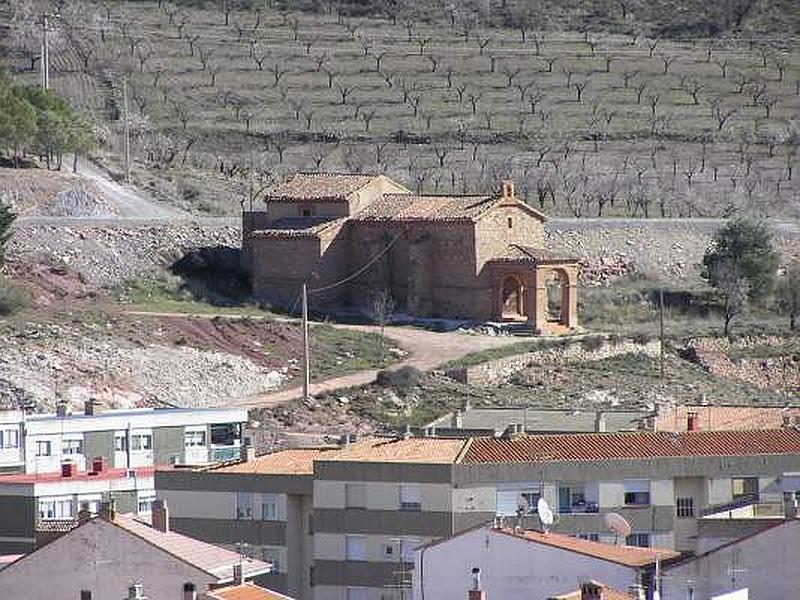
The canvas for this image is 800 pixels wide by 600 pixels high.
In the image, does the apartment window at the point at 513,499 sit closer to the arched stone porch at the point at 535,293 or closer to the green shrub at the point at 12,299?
the green shrub at the point at 12,299

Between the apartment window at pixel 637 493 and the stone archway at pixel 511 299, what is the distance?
118ft

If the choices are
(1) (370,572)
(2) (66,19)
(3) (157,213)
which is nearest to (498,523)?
(1) (370,572)

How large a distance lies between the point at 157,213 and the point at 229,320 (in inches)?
441

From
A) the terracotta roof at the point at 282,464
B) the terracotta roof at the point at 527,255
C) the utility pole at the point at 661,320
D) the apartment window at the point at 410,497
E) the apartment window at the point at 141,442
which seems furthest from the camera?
the utility pole at the point at 661,320

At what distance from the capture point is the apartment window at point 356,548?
4044cm

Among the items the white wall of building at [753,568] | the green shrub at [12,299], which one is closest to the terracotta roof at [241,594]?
the white wall of building at [753,568]

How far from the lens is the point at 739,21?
433ft

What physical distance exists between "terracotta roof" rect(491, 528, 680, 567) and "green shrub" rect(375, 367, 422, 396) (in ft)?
108

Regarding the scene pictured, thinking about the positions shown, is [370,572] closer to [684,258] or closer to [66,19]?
[684,258]

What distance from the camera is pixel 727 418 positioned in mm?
50688

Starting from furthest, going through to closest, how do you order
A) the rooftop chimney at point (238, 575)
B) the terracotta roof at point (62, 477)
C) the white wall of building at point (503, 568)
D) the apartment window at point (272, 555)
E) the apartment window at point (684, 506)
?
the terracotta roof at point (62, 477)
the apartment window at point (272, 555)
the apartment window at point (684, 506)
the white wall of building at point (503, 568)
the rooftop chimney at point (238, 575)

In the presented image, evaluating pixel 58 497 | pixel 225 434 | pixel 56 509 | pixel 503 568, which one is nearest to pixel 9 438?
pixel 225 434

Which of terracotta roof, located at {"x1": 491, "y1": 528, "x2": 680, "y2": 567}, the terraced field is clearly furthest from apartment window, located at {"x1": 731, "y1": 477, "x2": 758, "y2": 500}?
the terraced field

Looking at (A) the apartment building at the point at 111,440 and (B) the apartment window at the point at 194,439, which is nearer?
(A) the apartment building at the point at 111,440
